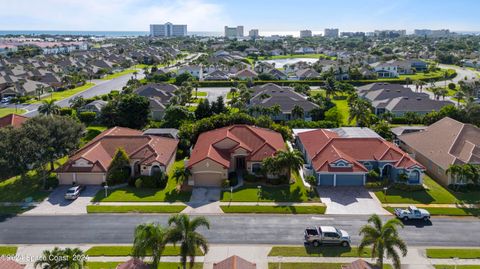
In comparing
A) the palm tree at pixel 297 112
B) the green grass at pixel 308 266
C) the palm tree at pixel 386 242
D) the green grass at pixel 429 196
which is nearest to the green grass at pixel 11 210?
the green grass at pixel 308 266

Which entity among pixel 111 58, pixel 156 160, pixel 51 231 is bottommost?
pixel 51 231

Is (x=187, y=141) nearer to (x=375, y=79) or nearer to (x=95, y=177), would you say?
(x=95, y=177)

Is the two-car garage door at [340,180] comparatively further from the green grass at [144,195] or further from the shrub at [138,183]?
the shrub at [138,183]

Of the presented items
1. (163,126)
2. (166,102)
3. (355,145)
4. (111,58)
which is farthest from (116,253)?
(111,58)

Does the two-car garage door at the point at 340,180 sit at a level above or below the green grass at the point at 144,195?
above

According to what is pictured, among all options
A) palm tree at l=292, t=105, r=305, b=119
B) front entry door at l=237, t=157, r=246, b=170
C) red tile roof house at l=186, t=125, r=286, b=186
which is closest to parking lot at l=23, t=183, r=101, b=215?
red tile roof house at l=186, t=125, r=286, b=186

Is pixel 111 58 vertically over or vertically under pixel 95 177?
over

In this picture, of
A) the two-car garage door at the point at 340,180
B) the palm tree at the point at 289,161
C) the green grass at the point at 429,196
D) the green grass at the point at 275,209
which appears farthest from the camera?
the two-car garage door at the point at 340,180
